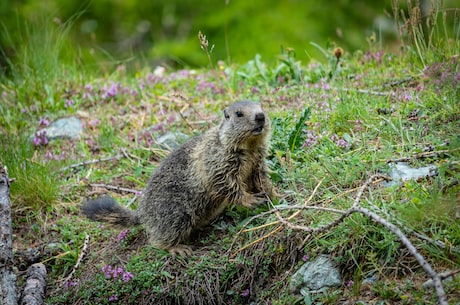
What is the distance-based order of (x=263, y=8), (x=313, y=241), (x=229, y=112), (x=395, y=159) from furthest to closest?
1. (x=263, y=8)
2. (x=229, y=112)
3. (x=395, y=159)
4. (x=313, y=241)

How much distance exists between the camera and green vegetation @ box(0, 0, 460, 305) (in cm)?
381

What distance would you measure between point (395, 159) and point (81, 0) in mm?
7613

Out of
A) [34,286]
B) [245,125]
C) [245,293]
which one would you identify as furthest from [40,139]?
[245,293]

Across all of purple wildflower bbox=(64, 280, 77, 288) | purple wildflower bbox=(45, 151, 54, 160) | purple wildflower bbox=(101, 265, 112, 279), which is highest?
purple wildflower bbox=(45, 151, 54, 160)

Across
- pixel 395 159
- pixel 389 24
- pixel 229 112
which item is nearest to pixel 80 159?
pixel 229 112

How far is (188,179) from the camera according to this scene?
193 inches

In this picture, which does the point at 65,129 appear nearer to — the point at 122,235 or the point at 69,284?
the point at 122,235

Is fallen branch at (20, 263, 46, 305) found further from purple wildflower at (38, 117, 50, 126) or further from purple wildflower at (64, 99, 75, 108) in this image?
purple wildflower at (64, 99, 75, 108)

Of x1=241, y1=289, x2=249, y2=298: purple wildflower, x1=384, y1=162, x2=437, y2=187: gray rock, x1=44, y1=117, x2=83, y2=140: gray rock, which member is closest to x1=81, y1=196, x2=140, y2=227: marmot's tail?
x1=241, y1=289, x2=249, y2=298: purple wildflower

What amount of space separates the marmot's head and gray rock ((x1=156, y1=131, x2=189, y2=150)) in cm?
134

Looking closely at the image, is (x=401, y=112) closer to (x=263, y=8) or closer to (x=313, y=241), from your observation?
(x=313, y=241)

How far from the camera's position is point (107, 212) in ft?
16.1

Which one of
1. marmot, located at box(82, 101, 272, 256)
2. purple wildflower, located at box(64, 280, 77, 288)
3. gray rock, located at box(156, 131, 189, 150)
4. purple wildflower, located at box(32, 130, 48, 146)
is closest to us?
marmot, located at box(82, 101, 272, 256)

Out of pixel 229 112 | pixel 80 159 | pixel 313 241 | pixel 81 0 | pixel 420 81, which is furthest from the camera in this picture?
pixel 81 0
